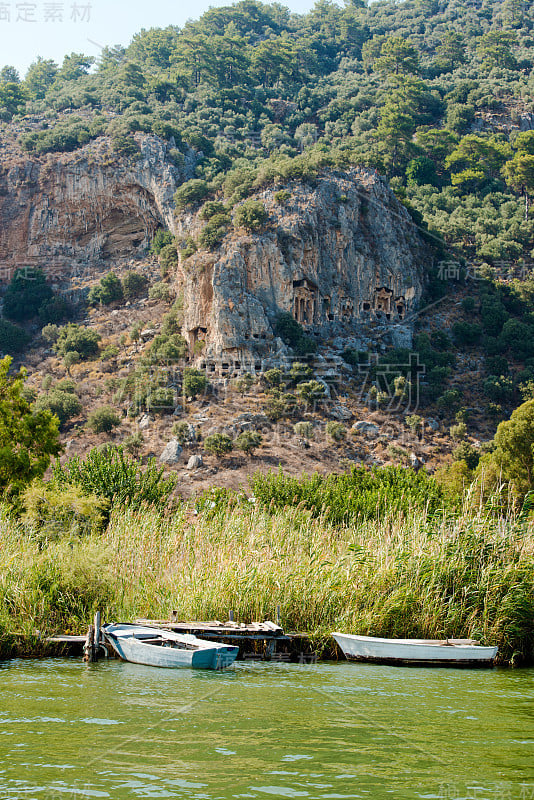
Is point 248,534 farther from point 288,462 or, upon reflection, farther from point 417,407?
point 417,407

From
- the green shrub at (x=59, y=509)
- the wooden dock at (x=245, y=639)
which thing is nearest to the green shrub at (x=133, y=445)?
the green shrub at (x=59, y=509)

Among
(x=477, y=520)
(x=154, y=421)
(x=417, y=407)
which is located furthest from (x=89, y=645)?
(x=417, y=407)

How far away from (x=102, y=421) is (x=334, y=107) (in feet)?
175

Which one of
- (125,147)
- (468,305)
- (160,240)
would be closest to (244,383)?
(468,305)

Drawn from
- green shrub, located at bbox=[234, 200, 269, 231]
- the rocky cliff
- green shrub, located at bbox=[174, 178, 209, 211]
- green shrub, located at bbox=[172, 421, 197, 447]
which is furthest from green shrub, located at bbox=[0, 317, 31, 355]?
green shrub, located at bbox=[172, 421, 197, 447]

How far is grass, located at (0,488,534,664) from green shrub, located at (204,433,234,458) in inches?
1012

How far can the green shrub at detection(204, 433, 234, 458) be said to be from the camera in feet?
134

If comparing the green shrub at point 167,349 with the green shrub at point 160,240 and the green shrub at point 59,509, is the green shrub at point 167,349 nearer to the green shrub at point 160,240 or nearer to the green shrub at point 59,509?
the green shrub at point 160,240

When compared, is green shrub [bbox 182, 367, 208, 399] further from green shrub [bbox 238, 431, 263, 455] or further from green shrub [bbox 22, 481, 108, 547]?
green shrub [bbox 22, 481, 108, 547]

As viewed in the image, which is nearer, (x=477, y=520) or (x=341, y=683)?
(x=341, y=683)

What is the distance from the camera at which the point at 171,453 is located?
135ft

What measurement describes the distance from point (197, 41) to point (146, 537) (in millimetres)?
83113

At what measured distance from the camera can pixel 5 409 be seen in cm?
2553

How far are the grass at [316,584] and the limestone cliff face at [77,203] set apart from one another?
50403 millimetres
